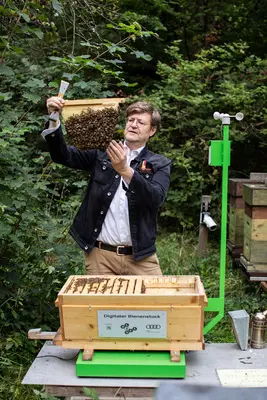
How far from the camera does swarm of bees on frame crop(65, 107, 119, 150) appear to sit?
9.46 ft

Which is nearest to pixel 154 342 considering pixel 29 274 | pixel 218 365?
pixel 218 365

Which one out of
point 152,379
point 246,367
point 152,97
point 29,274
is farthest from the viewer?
point 152,97

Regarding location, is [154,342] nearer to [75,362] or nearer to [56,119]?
[75,362]

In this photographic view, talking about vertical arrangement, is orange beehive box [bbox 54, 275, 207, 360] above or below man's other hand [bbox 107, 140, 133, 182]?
below

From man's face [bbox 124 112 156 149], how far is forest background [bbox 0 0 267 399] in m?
0.52

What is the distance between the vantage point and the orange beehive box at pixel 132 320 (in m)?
2.78

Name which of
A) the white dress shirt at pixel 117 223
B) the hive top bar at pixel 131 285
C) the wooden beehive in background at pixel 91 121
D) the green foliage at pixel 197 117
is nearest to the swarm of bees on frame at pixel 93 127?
the wooden beehive in background at pixel 91 121

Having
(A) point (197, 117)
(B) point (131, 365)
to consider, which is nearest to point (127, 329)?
(B) point (131, 365)

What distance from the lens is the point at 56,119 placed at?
9.66 feet

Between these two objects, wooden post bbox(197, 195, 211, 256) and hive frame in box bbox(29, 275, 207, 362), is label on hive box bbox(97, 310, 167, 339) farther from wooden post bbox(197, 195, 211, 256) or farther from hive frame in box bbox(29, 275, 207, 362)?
wooden post bbox(197, 195, 211, 256)

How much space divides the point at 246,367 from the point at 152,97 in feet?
14.9

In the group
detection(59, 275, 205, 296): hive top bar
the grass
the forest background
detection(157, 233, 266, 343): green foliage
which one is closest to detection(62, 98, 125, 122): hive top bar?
the forest background

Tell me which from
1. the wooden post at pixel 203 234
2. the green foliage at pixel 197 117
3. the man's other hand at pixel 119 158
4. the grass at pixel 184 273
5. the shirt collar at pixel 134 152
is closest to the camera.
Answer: the man's other hand at pixel 119 158

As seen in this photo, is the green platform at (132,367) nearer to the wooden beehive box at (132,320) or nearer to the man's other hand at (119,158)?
the wooden beehive box at (132,320)
